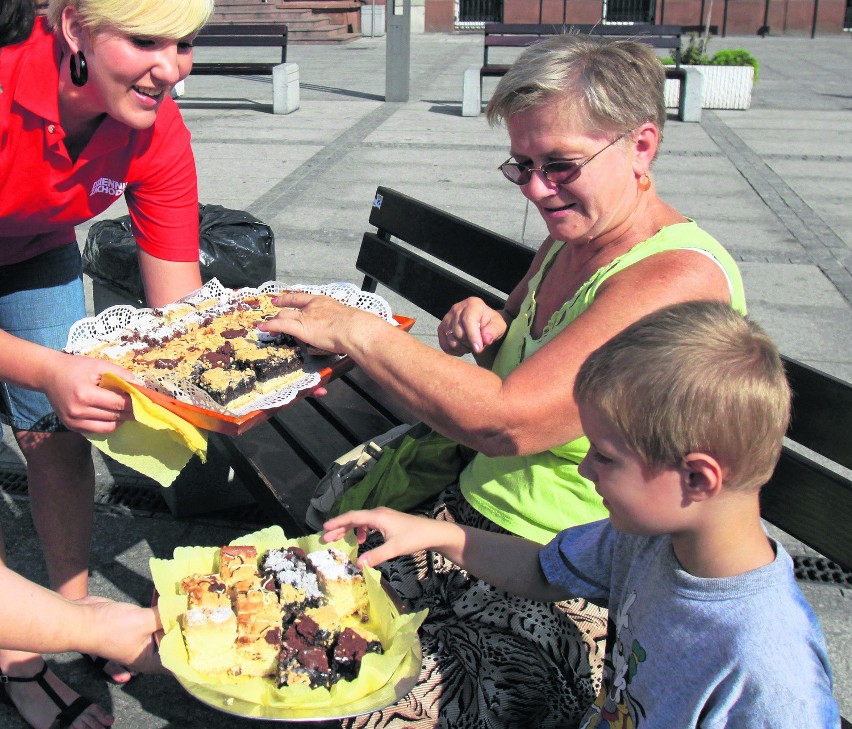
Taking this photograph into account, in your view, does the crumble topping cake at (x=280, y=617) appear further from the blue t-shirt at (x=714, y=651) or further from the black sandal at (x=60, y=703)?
the black sandal at (x=60, y=703)

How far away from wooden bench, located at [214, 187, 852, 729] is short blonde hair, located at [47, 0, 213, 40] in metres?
1.23

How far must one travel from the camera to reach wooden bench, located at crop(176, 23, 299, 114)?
11242mm

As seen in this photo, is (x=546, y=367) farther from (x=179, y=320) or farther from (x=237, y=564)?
(x=179, y=320)

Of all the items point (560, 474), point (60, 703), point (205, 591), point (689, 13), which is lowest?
point (60, 703)

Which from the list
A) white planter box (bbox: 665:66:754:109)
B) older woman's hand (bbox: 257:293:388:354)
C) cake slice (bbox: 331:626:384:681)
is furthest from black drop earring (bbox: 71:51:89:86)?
white planter box (bbox: 665:66:754:109)

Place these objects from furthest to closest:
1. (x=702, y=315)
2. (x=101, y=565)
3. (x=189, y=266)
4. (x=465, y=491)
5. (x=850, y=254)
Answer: (x=850, y=254) → (x=101, y=565) → (x=189, y=266) → (x=465, y=491) → (x=702, y=315)

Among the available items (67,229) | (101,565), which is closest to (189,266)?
(67,229)

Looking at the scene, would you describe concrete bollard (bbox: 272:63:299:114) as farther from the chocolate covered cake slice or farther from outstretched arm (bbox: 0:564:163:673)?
outstretched arm (bbox: 0:564:163:673)

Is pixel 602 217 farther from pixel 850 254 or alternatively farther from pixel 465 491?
pixel 850 254

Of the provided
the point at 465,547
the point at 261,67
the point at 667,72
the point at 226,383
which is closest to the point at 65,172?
the point at 226,383

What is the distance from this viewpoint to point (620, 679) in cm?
169

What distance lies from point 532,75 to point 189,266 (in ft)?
4.27

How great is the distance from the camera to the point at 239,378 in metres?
2.28

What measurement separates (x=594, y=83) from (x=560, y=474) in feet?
2.94
